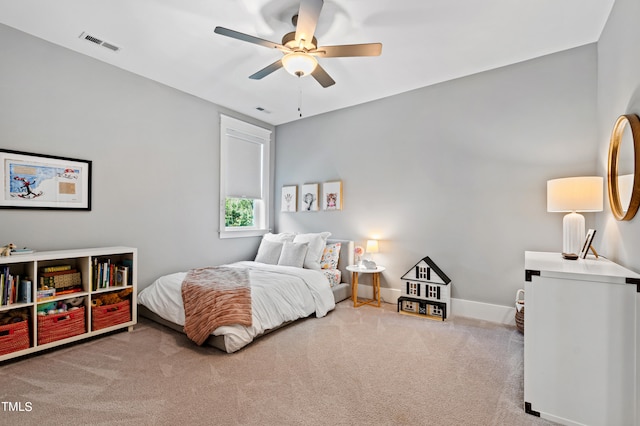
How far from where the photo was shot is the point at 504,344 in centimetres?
293

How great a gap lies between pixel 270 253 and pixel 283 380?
2.49 m

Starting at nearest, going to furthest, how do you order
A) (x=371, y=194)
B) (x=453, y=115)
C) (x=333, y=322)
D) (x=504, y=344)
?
(x=504, y=344) → (x=333, y=322) → (x=453, y=115) → (x=371, y=194)

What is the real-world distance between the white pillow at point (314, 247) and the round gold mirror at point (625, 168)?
3099 millimetres

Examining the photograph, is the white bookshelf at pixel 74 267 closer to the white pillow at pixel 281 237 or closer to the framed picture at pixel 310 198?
the white pillow at pixel 281 237

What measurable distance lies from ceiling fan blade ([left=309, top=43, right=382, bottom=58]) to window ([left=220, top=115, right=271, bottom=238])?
257cm

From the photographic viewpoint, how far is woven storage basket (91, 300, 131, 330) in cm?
300

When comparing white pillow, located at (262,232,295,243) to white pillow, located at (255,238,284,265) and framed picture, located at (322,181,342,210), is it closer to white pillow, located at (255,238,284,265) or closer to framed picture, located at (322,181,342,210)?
white pillow, located at (255,238,284,265)

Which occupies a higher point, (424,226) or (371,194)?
(371,194)

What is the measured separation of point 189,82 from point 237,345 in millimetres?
3215

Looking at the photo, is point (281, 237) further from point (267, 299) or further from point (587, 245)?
point (587, 245)

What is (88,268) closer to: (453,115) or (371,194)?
(371,194)

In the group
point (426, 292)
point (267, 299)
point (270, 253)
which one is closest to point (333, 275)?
point (270, 253)

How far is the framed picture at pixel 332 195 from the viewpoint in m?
4.86

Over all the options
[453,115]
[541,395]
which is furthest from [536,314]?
[453,115]
